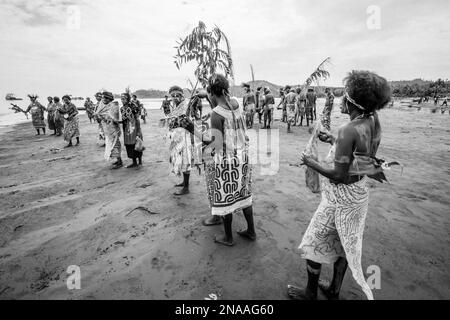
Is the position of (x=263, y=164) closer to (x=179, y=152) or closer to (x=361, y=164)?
(x=179, y=152)

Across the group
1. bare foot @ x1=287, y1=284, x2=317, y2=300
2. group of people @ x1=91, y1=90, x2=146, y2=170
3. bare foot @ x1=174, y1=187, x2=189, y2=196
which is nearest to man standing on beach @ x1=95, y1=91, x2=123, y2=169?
group of people @ x1=91, y1=90, x2=146, y2=170

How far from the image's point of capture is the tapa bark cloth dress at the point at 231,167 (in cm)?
252

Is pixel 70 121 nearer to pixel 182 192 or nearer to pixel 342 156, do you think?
pixel 182 192

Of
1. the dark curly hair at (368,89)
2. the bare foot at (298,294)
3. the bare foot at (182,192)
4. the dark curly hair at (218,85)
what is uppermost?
the dark curly hair at (218,85)

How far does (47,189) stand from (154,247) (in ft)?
12.0

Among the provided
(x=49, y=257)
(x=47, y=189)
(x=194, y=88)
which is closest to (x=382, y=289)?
(x=194, y=88)

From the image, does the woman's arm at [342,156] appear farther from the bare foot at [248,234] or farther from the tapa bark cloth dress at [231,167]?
the bare foot at [248,234]

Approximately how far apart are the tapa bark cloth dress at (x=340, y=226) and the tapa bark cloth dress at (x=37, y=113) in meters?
14.1

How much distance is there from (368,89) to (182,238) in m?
2.66

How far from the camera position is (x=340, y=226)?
176cm

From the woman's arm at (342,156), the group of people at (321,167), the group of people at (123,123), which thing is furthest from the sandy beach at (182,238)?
the woman's arm at (342,156)

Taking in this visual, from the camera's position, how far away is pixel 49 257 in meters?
2.85

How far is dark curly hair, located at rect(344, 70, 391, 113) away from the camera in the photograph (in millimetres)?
1538

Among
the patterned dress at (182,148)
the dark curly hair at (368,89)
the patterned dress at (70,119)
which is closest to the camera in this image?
the dark curly hair at (368,89)
